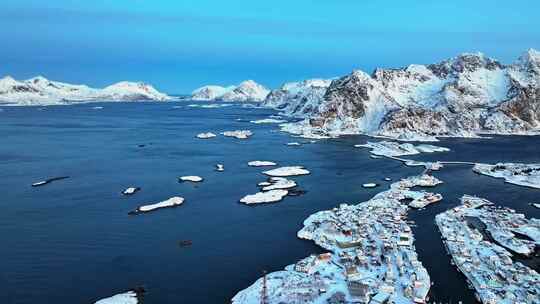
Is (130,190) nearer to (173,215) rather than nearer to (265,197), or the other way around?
(173,215)

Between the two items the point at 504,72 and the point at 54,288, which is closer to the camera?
the point at 54,288

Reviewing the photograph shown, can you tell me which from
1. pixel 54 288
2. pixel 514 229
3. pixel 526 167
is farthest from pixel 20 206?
pixel 526 167

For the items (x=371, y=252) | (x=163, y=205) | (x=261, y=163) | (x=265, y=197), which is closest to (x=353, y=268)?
(x=371, y=252)

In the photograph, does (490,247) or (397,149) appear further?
(397,149)

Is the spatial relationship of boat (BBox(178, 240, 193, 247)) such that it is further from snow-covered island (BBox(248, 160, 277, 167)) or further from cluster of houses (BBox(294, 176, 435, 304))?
snow-covered island (BBox(248, 160, 277, 167))

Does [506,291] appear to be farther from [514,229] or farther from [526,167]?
[526,167]
